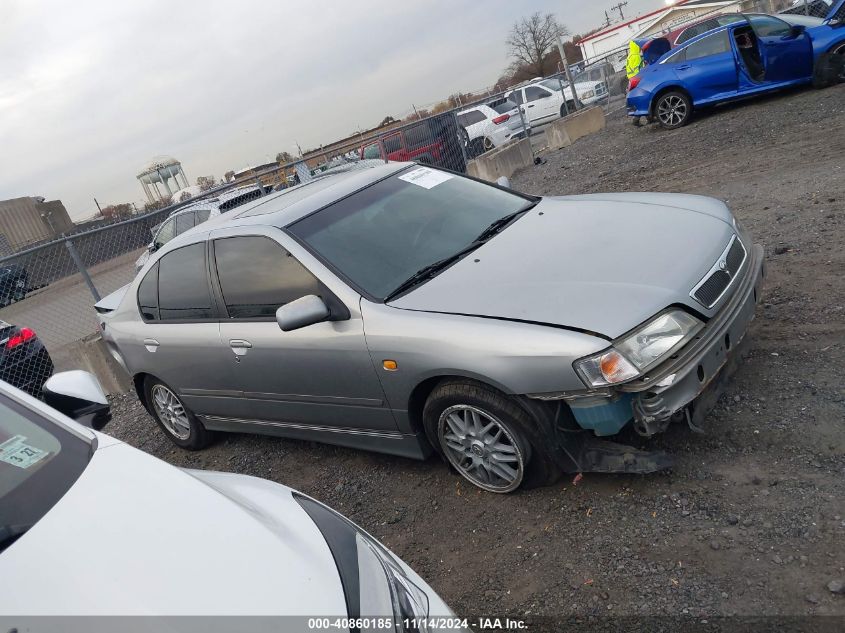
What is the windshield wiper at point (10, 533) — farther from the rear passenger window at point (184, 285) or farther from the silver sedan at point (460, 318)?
the rear passenger window at point (184, 285)

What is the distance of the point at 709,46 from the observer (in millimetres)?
11242

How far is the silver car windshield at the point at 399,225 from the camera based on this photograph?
3494 mm

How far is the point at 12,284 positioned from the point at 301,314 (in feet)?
30.9

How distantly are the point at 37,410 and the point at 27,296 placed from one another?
35.3 feet

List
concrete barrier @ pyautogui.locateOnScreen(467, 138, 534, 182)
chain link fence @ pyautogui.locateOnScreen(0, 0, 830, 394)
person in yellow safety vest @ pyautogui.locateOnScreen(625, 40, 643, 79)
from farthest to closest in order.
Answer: person in yellow safety vest @ pyautogui.locateOnScreen(625, 40, 643, 79) < concrete barrier @ pyautogui.locateOnScreen(467, 138, 534, 182) < chain link fence @ pyautogui.locateOnScreen(0, 0, 830, 394)

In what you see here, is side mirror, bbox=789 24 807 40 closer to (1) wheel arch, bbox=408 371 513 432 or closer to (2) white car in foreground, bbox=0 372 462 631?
(1) wheel arch, bbox=408 371 513 432

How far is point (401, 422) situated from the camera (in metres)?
3.39

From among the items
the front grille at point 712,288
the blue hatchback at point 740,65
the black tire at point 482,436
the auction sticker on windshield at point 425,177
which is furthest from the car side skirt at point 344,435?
the blue hatchback at point 740,65

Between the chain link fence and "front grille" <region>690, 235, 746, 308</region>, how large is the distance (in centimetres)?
331

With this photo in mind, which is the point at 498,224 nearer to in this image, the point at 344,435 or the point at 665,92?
the point at 344,435

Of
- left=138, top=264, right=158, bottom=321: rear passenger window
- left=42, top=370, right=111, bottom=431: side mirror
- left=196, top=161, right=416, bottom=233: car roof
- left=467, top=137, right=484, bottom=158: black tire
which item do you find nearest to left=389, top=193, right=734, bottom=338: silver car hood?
left=196, top=161, right=416, bottom=233: car roof

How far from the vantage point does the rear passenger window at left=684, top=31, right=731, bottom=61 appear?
1103cm

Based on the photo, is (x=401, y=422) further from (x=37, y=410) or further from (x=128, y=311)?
(x=128, y=311)

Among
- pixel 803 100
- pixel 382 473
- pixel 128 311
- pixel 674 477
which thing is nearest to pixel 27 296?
pixel 128 311
